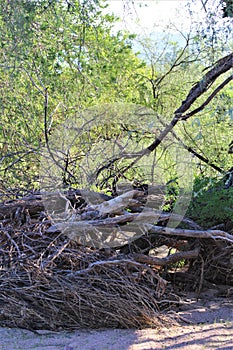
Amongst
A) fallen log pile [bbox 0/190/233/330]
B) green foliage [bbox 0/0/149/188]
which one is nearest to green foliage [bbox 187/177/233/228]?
fallen log pile [bbox 0/190/233/330]

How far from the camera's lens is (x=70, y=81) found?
350 inches

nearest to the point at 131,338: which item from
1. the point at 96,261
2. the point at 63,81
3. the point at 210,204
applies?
the point at 96,261

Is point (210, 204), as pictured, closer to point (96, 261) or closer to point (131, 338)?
point (96, 261)

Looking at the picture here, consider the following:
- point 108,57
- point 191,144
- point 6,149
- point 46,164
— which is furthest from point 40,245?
point 108,57

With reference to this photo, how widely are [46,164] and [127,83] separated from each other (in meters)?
3.04

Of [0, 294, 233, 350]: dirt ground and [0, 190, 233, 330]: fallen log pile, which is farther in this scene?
[0, 190, 233, 330]: fallen log pile

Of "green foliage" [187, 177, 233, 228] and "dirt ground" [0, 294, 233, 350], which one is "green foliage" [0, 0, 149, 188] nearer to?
"green foliage" [187, 177, 233, 228]

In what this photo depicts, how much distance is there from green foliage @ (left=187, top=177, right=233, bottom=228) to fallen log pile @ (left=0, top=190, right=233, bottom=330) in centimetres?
16

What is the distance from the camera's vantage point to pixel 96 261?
4.75 m

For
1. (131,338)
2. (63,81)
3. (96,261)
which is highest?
(63,81)

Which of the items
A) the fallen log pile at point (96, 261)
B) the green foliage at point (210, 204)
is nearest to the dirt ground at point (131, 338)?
the fallen log pile at point (96, 261)

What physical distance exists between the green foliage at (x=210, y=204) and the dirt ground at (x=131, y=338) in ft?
3.97

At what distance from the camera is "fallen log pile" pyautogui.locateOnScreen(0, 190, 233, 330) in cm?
445

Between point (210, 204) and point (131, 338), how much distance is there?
189 cm
